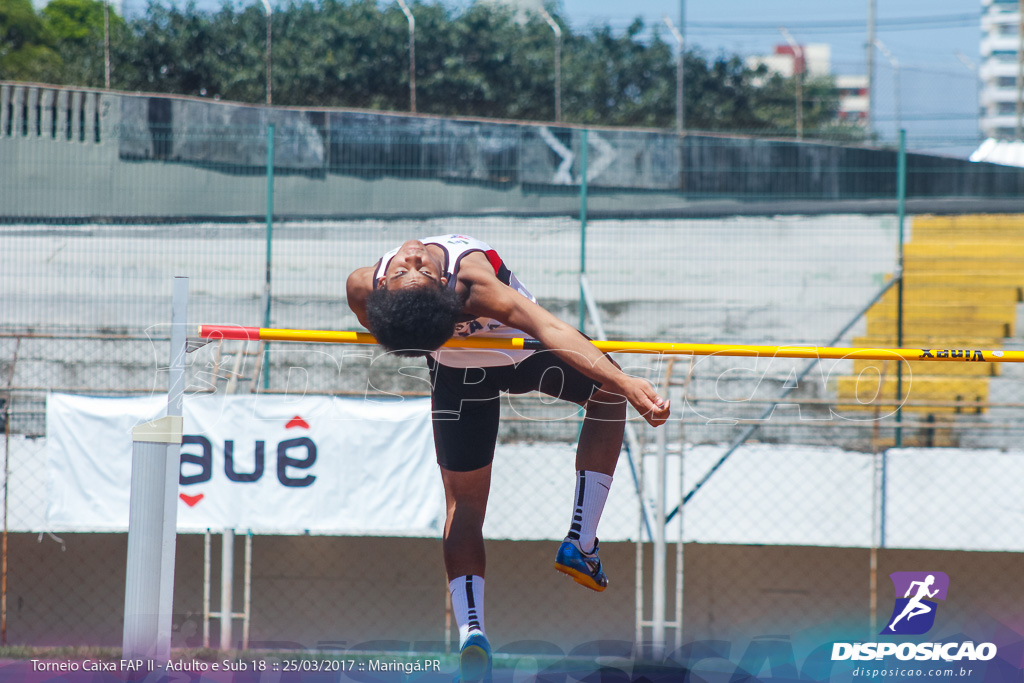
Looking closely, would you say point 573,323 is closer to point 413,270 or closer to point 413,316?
point 413,270

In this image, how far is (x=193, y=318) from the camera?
25.5 ft

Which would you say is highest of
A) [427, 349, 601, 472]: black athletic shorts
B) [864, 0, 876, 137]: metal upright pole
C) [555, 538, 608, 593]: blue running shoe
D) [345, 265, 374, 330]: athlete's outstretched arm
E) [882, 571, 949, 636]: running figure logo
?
[864, 0, 876, 137]: metal upright pole

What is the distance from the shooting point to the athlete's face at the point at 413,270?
10.6 feet

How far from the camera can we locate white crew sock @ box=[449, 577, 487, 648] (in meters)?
3.55

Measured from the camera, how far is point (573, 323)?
7.34 m

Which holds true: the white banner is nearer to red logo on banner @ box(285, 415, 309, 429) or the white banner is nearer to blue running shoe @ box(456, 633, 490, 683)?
red logo on banner @ box(285, 415, 309, 429)

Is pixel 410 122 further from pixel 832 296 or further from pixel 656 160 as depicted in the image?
pixel 832 296

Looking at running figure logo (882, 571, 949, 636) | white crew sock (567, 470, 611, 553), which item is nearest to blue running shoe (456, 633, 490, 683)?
white crew sock (567, 470, 611, 553)

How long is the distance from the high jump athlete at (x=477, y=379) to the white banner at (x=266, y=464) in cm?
200

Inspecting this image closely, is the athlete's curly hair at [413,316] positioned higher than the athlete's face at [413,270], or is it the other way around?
the athlete's face at [413,270]

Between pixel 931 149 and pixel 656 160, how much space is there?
2.51 meters

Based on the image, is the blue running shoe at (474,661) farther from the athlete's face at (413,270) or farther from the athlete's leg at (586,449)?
the athlete's face at (413,270)

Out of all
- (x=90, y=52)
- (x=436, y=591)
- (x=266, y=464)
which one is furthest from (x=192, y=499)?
(x=90, y=52)

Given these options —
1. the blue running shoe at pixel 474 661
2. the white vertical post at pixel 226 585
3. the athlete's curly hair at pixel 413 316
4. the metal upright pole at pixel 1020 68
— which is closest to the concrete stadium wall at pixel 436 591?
the white vertical post at pixel 226 585
